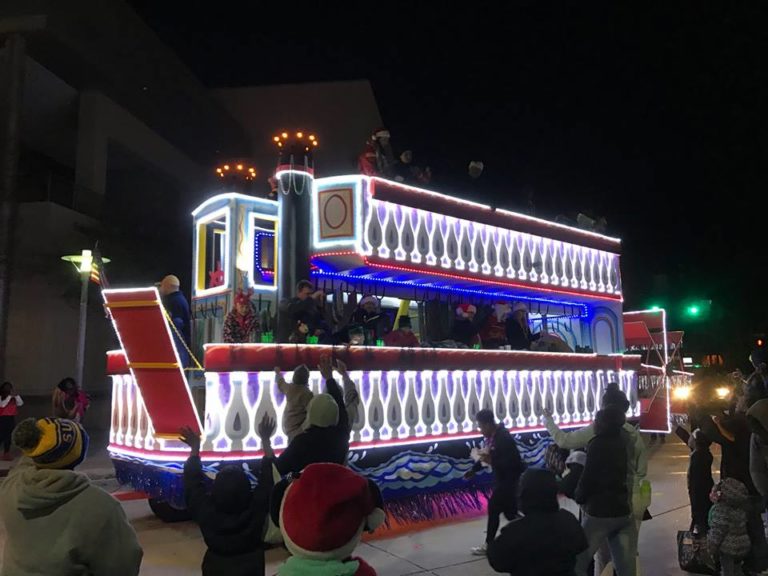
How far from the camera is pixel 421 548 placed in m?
7.10

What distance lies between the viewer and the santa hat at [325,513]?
224 centimetres

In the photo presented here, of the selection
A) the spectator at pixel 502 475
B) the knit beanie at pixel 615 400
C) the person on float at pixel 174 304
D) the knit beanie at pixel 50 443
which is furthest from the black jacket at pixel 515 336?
the knit beanie at pixel 50 443

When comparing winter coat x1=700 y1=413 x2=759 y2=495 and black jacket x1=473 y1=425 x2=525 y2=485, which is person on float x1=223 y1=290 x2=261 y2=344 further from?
winter coat x1=700 y1=413 x2=759 y2=495

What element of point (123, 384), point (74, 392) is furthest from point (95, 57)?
point (123, 384)

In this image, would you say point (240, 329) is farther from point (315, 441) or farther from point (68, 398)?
point (68, 398)

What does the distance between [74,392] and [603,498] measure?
9.38 m

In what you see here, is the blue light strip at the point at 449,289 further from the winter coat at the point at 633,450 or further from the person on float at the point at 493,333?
the winter coat at the point at 633,450

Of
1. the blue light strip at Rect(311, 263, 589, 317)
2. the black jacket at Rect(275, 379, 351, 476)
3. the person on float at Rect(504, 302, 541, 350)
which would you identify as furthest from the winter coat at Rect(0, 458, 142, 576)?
the person on float at Rect(504, 302, 541, 350)

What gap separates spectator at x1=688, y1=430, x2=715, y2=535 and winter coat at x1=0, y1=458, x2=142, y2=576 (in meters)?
5.13

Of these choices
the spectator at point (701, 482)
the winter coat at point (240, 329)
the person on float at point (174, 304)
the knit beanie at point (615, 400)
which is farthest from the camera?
the person on float at point (174, 304)

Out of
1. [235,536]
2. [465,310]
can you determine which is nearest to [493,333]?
[465,310]

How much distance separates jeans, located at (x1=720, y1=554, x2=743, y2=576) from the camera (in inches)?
209

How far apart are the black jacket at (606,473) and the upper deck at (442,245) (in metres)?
4.62

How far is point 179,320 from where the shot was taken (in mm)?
7961
